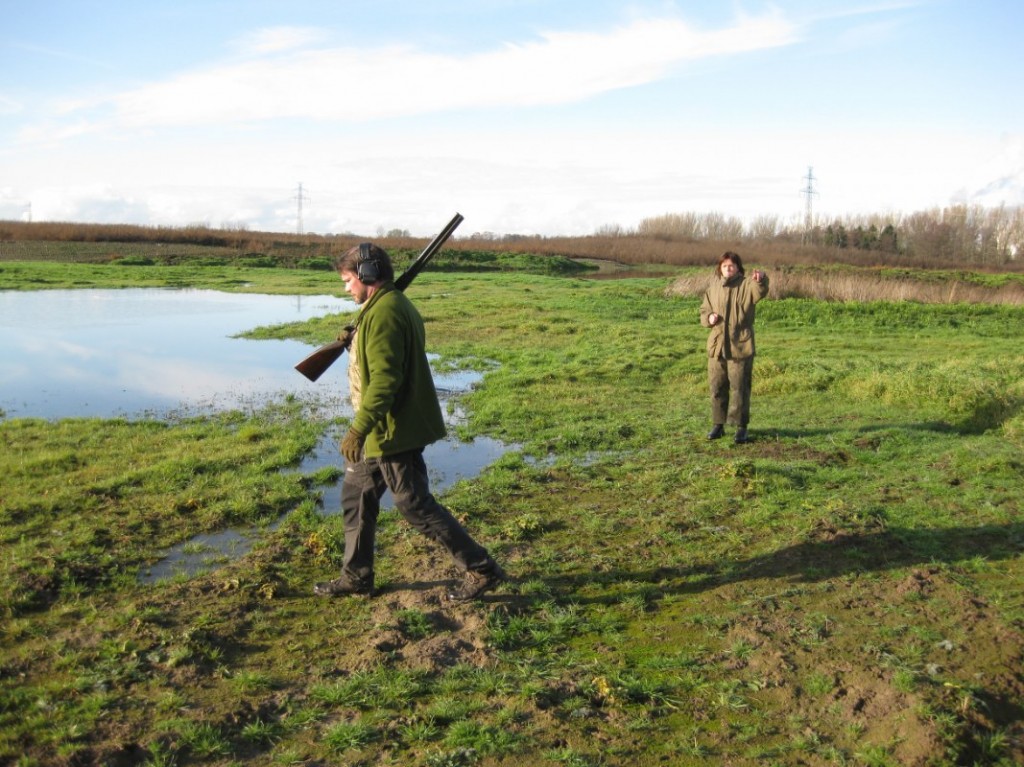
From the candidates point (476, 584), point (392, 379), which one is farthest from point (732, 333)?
point (392, 379)

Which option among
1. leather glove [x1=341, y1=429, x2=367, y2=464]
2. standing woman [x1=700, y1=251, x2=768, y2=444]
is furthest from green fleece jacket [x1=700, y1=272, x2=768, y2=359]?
leather glove [x1=341, y1=429, x2=367, y2=464]

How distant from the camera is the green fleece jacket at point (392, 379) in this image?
15.3ft

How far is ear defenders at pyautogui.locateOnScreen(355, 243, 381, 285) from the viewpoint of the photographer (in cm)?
476

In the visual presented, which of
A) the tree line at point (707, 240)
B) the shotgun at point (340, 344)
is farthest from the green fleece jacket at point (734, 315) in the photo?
the tree line at point (707, 240)

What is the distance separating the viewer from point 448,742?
143 inches

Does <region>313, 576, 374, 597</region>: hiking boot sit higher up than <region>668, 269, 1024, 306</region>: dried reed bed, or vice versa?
<region>668, 269, 1024, 306</region>: dried reed bed

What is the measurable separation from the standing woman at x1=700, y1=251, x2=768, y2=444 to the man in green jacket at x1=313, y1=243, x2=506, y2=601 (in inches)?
193

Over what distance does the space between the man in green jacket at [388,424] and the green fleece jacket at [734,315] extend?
16.1 feet

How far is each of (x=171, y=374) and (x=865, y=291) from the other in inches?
837

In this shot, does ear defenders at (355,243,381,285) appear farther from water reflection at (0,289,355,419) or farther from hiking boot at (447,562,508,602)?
water reflection at (0,289,355,419)

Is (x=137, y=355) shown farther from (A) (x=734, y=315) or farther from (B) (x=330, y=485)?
(A) (x=734, y=315)

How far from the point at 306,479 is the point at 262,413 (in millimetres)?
3365

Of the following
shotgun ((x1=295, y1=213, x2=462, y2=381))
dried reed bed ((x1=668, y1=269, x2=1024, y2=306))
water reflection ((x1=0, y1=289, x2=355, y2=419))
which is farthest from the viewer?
dried reed bed ((x1=668, y1=269, x2=1024, y2=306))

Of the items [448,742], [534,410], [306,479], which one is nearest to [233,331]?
[534,410]
